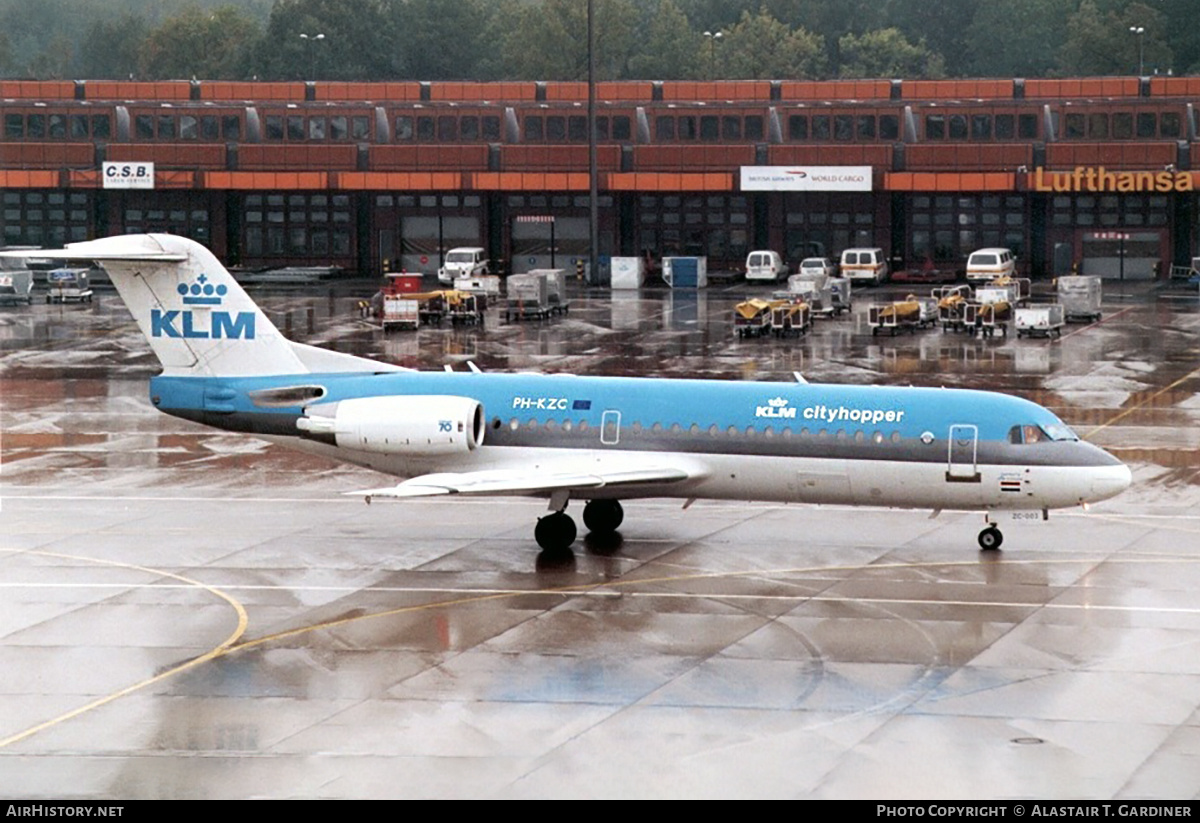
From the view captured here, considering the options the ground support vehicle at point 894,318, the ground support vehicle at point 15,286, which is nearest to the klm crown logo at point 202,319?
the ground support vehicle at point 894,318

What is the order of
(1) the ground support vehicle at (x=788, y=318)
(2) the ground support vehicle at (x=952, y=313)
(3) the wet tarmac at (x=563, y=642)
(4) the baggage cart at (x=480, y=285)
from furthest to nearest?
(4) the baggage cart at (x=480, y=285), (2) the ground support vehicle at (x=952, y=313), (1) the ground support vehicle at (x=788, y=318), (3) the wet tarmac at (x=563, y=642)

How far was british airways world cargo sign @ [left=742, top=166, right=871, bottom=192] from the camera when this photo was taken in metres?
98.6

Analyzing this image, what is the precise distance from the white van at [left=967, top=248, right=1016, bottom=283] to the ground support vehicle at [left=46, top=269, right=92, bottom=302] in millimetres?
42525

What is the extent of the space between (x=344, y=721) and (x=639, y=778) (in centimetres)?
478

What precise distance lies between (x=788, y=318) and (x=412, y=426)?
3968 cm

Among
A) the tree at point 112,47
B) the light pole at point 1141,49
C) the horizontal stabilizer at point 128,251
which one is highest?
the tree at point 112,47

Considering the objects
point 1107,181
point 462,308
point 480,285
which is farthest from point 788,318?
point 1107,181

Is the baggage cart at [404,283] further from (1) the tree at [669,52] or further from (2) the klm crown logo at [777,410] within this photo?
(1) the tree at [669,52]

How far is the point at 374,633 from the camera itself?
1233 inches

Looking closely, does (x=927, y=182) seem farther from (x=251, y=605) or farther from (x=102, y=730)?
(x=102, y=730)

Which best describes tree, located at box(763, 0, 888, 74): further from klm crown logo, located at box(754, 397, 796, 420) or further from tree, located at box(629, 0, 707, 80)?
klm crown logo, located at box(754, 397, 796, 420)

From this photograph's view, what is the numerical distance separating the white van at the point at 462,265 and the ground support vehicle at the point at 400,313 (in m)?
16.4

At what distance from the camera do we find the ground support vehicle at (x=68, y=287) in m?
90.1

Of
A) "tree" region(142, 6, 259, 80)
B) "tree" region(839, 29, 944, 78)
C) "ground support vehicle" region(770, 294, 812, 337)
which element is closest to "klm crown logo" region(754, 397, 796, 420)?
"ground support vehicle" region(770, 294, 812, 337)
